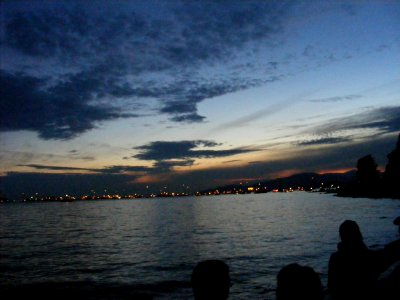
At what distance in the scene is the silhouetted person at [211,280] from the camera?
4.00 meters

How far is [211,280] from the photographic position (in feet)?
13.1

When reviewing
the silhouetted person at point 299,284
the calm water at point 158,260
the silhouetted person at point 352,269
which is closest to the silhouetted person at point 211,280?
the silhouetted person at point 299,284

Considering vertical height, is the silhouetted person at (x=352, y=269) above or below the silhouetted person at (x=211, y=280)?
below

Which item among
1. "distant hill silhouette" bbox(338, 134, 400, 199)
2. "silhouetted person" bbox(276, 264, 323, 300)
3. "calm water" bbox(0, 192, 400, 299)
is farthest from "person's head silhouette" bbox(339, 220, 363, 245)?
"distant hill silhouette" bbox(338, 134, 400, 199)

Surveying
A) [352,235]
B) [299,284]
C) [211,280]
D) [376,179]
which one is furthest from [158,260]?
[376,179]

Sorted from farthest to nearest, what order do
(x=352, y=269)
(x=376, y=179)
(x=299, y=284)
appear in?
1. (x=376, y=179)
2. (x=352, y=269)
3. (x=299, y=284)

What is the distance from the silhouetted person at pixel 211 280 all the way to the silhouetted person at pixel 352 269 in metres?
3.79

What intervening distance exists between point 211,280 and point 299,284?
98cm

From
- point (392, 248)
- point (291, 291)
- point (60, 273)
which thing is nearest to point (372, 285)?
point (291, 291)

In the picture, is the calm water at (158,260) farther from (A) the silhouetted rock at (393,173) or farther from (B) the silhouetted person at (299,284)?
(A) the silhouetted rock at (393,173)

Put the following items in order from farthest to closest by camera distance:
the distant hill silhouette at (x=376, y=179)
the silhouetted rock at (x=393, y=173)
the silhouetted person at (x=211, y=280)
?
1. the distant hill silhouette at (x=376, y=179)
2. the silhouetted rock at (x=393, y=173)
3. the silhouetted person at (x=211, y=280)

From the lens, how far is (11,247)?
43812mm

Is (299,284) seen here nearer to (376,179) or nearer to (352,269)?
(352,269)

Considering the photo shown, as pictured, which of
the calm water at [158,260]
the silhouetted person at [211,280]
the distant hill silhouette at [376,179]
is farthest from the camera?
the distant hill silhouette at [376,179]
